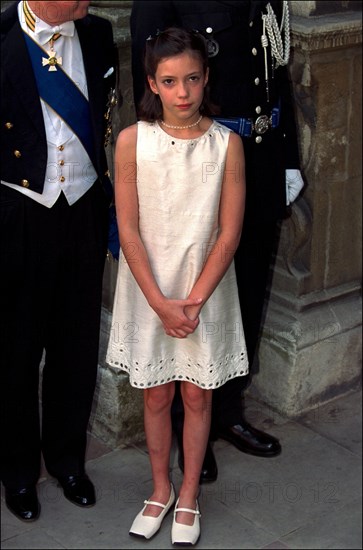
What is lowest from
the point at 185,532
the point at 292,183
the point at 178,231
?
the point at 185,532

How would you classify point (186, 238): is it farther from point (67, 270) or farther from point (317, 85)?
point (317, 85)

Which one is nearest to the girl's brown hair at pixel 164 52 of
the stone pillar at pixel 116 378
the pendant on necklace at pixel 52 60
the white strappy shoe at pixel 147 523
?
→ the pendant on necklace at pixel 52 60

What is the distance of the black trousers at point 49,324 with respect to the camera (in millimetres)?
3768

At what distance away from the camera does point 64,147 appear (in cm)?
370

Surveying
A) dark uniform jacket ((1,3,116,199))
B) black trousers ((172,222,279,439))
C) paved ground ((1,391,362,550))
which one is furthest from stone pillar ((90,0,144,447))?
dark uniform jacket ((1,3,116,199))

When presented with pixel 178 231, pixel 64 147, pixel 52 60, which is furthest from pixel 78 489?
pixel 52 60

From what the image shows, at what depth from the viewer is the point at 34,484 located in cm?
421

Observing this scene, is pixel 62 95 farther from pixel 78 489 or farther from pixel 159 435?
pixel 78 489

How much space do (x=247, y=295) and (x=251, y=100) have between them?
833mm

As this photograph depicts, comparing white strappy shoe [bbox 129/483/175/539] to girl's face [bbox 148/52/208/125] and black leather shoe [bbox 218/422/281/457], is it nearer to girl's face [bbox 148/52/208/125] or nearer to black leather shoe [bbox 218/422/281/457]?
black leather shoe [bbox 218/422/281/457]

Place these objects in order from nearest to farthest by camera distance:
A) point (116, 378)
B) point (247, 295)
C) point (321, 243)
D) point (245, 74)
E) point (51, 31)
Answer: point (51, 31), point (245, 74), point (247, 295), point (116, 378), point (321, 243)

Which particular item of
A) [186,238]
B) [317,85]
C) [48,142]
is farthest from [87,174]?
[317,85]

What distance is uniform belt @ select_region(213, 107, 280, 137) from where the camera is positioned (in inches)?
156

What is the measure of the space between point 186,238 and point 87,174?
45 cm
